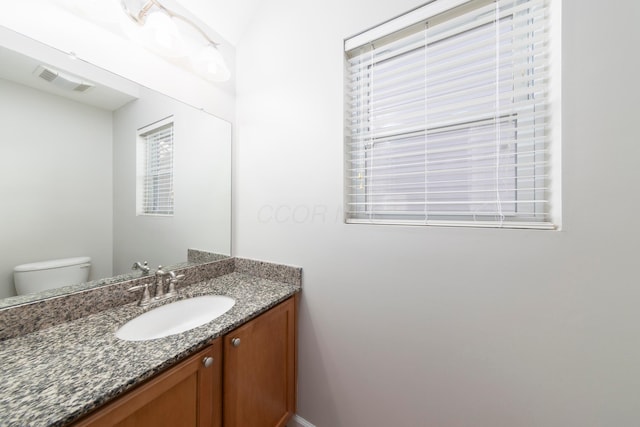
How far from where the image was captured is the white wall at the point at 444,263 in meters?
0.71

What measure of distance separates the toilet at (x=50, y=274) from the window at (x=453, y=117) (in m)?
1.22

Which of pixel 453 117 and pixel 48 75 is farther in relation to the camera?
pixel 453 117

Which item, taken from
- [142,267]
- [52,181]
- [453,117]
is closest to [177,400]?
[142,267]

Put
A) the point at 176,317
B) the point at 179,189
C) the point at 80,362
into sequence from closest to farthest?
the point at 80,362, the point at 176,317, the point at 179,189

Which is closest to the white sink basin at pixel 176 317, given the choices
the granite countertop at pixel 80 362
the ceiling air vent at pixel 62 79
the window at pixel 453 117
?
the granite countertop at pixel 80 362

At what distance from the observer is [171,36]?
112 cm

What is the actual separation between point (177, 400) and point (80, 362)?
30 cm

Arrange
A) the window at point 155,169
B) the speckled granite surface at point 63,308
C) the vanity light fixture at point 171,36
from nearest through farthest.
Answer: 1. the speckled granite surface at point 63,308
2. the vanity light fixture at point 171,36
3. the window at point 155,169

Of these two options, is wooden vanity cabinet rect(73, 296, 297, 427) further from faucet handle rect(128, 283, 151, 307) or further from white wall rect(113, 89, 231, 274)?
white wall rect(113, 89, 231, 274)

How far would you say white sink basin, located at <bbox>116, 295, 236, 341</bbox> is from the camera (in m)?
0.93

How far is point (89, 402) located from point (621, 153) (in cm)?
158

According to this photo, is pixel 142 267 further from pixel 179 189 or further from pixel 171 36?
pixel 171 36

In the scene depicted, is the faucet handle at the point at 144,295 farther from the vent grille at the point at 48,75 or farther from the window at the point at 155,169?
the vent grille at the point at 48,75

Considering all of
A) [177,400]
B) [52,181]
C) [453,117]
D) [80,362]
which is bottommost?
[177,400]
